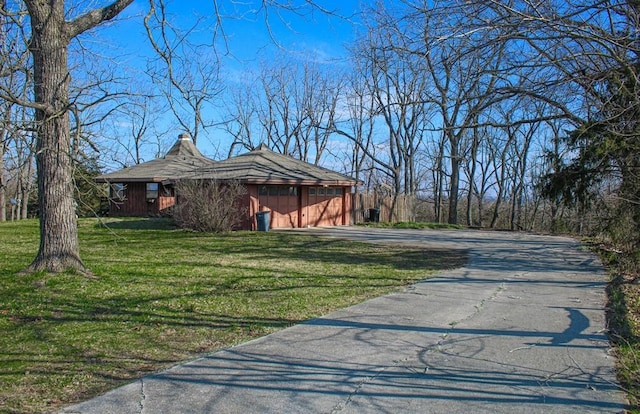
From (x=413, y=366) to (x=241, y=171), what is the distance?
2010cm

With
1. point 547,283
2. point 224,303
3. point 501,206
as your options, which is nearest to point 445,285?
point 547,283

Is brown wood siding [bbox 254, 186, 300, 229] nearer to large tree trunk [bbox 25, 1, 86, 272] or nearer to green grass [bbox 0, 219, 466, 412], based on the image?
green grass [bbox 0, 219, 466, 412]

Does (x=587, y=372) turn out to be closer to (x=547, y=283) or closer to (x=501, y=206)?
(x=547, y=283)

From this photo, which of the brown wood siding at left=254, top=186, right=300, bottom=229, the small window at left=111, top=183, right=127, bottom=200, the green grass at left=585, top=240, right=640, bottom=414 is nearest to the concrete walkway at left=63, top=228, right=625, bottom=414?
the green grass at left=585, top=240, right=640, bottom=414

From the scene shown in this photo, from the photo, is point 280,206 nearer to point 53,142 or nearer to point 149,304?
point 53,142

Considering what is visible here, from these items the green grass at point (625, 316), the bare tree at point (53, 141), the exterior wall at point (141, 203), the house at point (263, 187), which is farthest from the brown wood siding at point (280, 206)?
the bare tree at point (53, 141)

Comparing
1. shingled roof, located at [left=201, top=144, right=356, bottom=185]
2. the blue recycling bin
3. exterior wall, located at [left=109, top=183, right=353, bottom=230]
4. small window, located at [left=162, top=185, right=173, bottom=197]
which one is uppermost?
A: shingled roof, located at [left=201, top=144, right=356, bottom=185]

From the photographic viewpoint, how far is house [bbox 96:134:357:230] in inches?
941

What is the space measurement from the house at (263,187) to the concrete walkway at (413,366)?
1623cm

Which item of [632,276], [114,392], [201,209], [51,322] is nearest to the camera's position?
[114,392]

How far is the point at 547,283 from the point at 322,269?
4.98 meters

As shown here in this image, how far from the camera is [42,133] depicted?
8.65 meters

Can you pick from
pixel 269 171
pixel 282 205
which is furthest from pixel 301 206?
pixel 269 171

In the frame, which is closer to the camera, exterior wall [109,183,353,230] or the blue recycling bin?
the blue recycling bin
